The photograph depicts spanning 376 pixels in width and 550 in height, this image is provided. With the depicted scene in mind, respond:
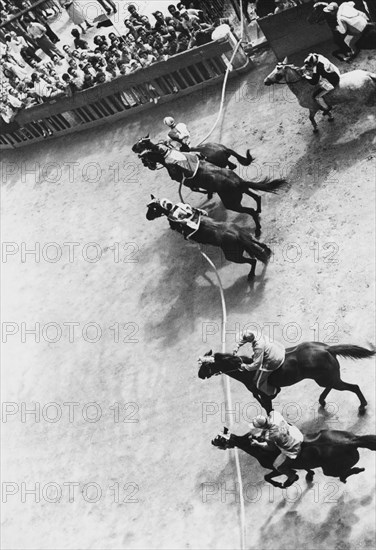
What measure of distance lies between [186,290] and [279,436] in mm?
5408

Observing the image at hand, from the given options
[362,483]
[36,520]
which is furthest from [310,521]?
[36,520]

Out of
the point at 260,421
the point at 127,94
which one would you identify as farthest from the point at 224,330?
the point at 127,94

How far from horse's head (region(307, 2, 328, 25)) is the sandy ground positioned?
1.28 metres

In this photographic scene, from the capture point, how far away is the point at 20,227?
18.1 meters

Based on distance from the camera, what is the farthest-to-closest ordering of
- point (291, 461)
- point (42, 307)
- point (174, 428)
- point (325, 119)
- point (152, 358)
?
point (42, 307), point (325, 119), point (152, 358), point (174, 428), point (291, 461)

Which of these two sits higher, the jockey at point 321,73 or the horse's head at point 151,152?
the horse's head at point 151,152

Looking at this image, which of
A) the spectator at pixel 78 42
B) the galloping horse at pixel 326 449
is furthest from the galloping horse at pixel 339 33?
the spectator at pixel 78 42

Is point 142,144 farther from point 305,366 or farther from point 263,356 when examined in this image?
point 305,366

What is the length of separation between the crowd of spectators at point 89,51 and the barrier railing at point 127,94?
0.17m

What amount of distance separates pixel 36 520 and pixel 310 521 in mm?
5100

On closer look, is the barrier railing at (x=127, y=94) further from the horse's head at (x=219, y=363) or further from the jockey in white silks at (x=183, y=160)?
the horse's head at (x=219, y=363)

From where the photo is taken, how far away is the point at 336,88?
42.2 ft

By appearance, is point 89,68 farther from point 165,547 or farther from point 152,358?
point 165,547

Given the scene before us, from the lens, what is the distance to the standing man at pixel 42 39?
73.6ft
